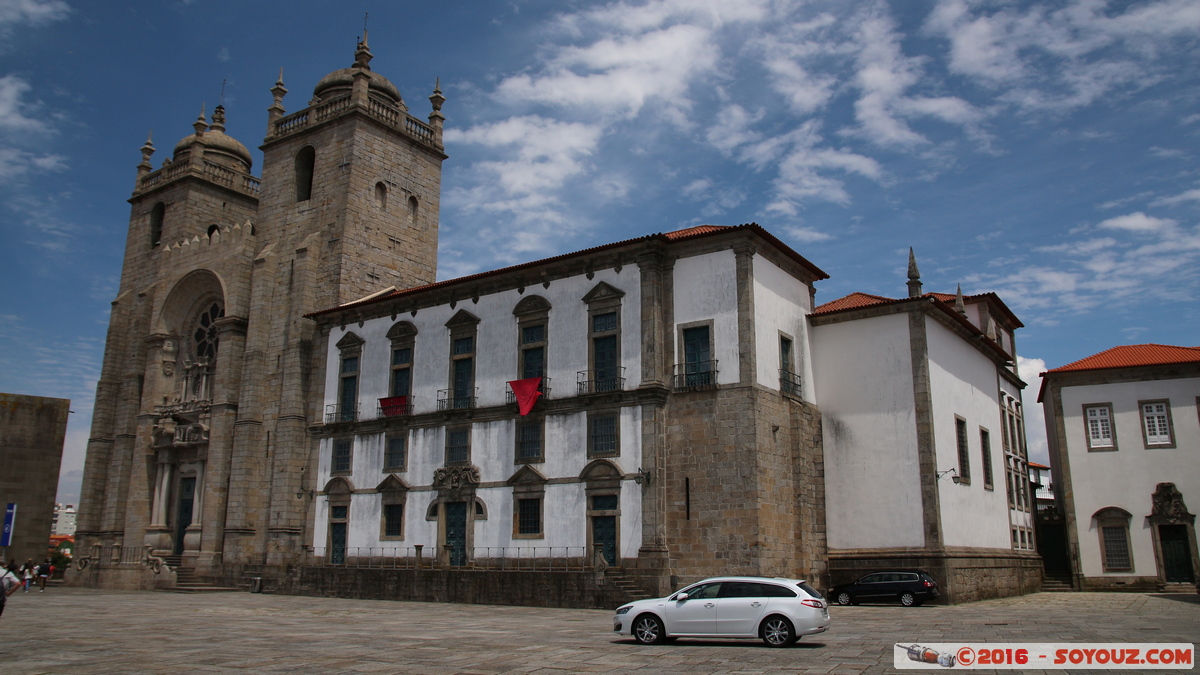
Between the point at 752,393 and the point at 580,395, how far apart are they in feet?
18.7

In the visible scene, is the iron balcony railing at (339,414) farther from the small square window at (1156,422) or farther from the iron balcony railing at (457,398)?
the small square window at (1156,422)

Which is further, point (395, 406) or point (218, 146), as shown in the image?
point (218, 146)

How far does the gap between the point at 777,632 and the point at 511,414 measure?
16437mm

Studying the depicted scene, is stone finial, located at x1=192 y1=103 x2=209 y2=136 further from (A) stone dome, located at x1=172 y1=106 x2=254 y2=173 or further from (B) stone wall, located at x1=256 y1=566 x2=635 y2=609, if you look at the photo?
(B) stone wall, located at x1=256 y1=566 x2=635 y2=609

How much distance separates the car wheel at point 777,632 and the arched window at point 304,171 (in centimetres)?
3216

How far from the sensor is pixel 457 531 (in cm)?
3016

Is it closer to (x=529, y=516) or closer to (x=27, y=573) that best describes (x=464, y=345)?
(x=529, y=516)

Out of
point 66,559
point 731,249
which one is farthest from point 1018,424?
point 66,559

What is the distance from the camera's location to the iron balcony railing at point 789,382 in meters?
27.5

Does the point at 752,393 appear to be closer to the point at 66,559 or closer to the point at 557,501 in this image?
the point at 557,501

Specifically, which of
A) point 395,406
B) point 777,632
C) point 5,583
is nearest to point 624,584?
point 777,632

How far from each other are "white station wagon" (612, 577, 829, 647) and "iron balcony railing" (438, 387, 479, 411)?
16146 mm

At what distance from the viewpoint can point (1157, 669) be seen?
37.8 feet

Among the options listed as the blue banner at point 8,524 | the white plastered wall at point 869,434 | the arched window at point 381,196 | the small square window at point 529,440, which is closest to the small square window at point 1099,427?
the white plastered wall at point 869,434
